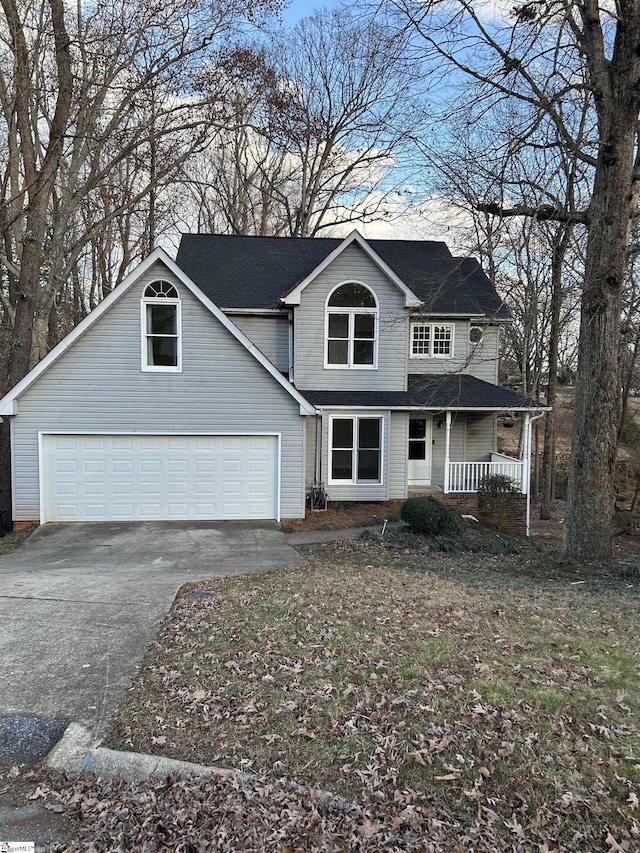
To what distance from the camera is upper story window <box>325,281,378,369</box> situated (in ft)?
53.2

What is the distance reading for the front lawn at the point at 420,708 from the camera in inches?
125

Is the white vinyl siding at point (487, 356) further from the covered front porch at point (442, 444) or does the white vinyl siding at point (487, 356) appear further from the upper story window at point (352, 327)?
the upper story window at point (352, 327)

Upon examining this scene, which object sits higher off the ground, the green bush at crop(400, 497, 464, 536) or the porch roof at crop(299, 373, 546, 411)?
the porch roof at crop(299, 373, 546, 411)

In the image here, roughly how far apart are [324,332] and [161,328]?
4.81 m

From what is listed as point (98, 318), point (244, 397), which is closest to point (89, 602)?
point (244, 397)

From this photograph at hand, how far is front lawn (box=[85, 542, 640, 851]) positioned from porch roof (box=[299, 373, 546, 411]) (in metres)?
8.87

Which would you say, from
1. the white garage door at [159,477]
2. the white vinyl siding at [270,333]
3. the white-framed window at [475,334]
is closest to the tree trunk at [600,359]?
the white garage door at [159,477]

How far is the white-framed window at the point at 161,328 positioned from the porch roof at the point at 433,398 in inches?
157

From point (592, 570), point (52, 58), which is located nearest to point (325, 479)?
point (592, 570)

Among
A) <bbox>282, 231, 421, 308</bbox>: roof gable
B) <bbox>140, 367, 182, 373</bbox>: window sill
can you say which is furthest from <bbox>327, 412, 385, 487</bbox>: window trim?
<bbox>140, 367, 182, 373</bbox>: window sill

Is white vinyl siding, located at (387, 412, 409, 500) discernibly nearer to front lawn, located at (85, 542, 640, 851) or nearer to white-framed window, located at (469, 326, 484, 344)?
white-framed window, located at (469, 326, 484, 344)

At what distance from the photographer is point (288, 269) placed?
18.3 m

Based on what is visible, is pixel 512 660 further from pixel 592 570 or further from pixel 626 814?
pixel 592 570

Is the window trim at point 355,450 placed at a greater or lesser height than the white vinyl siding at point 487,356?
lesser
